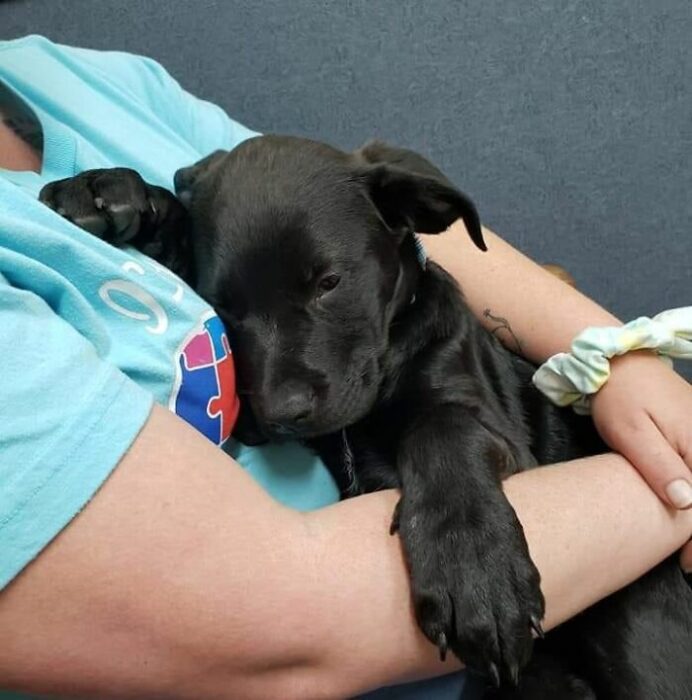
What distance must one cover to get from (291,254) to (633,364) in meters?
0.47

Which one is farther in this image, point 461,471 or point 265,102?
point 265,102

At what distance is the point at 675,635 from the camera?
114cm

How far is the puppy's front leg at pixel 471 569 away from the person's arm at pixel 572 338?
0.81 ft

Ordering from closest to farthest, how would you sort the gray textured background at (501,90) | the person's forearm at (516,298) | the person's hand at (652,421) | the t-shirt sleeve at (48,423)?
the t-shirt sleeve at (48,423) → the person's hand at (652,421) → the person's forearm at (516,298) → the gray textured background at (501,90)

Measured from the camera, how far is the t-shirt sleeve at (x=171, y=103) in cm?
138

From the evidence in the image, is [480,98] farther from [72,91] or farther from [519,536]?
[519,536]

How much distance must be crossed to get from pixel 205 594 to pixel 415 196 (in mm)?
620

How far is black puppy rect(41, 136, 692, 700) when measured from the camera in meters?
1.01

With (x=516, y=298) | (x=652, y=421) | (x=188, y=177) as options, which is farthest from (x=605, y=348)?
(x=188, y=177)

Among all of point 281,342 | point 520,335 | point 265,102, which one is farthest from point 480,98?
point 281,342

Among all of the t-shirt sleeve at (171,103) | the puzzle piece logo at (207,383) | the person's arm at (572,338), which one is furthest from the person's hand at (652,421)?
the t-shirt sleeve at (171,103)

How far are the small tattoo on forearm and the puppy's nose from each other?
0.44 metres

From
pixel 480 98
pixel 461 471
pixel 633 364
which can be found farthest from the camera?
pixel 480 98

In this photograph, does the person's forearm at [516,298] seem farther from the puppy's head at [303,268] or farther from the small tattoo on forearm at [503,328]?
the puppy's head at [303,268]
